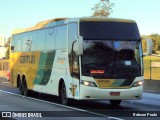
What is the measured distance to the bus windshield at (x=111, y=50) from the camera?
15938 mm

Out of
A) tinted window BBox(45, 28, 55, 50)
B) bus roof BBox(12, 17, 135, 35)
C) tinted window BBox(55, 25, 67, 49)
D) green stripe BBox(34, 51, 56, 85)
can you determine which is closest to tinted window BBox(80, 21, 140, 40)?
bus roof BBox(12, 17, 135, 35)

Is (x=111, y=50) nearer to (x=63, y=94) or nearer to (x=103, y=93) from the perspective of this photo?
(x=103, y=93)

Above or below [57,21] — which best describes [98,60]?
below

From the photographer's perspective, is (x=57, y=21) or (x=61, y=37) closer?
(x=61, y=37)

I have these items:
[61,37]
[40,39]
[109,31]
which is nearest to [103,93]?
[109,31]

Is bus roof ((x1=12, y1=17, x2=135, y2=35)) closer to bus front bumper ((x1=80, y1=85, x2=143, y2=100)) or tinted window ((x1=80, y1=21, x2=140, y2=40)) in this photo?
tinted window ((x1=80, y1=21, x2=140, y2=40))

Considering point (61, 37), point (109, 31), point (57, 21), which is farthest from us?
point (57, 21)

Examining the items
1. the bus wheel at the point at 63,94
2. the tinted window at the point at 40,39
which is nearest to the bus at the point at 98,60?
Answer: the bus wheel at the point at 63,94

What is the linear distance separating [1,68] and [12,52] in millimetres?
40744

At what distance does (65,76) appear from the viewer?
56.9ft

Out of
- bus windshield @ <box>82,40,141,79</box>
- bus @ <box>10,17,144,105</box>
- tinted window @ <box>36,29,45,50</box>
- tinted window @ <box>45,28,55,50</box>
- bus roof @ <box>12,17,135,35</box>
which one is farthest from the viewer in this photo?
tinted window @ <box>36,29,45,50</box>

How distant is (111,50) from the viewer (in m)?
16.2

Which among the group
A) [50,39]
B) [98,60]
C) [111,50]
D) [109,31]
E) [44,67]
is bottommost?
[44,67]

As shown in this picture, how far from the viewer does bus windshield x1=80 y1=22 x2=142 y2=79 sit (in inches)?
627
